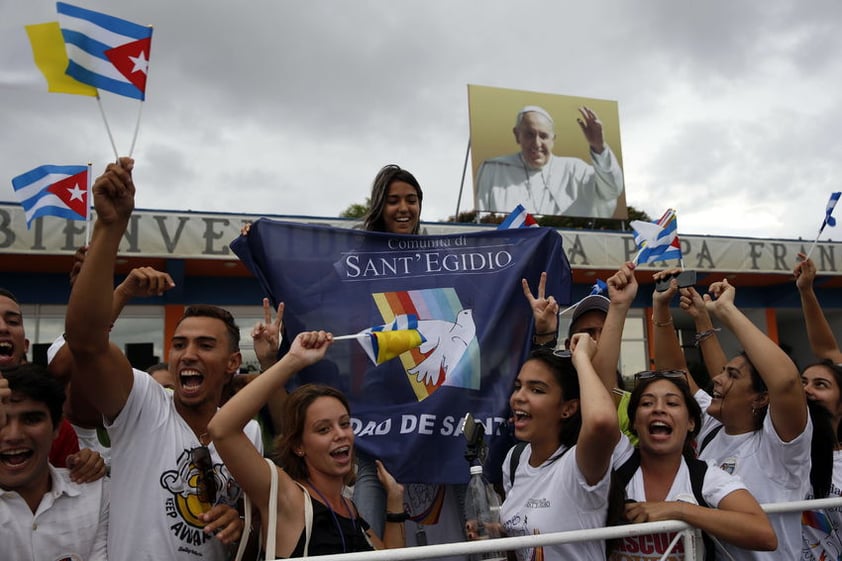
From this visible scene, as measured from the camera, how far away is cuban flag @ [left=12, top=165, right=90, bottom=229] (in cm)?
652

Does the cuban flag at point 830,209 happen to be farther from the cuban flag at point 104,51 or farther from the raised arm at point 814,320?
the cuban flag at point 104,51

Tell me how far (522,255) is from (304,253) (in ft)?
3.90

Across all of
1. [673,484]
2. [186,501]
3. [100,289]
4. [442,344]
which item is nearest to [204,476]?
[186,501]

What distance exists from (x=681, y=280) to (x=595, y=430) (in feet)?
5.06

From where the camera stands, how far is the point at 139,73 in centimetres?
259

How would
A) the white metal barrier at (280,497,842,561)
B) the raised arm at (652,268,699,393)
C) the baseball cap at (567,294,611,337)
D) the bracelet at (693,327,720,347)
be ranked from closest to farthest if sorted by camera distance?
1. the white metal barrier at (280,497,842,561)
2. the baseball cap at (567,294,611,337)
3. the raised arm at (652,268,699,393)
4. the bracelet at (693,327,720,347)

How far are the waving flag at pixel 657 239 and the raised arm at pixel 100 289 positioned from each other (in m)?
3.32

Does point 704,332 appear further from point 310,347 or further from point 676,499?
point 310,347

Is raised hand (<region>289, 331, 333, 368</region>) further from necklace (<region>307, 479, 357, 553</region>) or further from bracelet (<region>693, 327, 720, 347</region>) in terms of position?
bracelet (<region>693, 327, 720, 347</region>)

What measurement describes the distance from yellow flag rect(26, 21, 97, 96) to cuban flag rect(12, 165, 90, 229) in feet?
14.3

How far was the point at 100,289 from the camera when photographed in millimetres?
2252

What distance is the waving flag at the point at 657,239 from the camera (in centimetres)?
465

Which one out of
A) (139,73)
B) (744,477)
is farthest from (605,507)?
(139,73)

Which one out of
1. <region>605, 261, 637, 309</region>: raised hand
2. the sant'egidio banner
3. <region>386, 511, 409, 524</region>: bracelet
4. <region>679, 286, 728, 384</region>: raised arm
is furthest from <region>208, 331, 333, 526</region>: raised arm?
the sant'egidio banner
